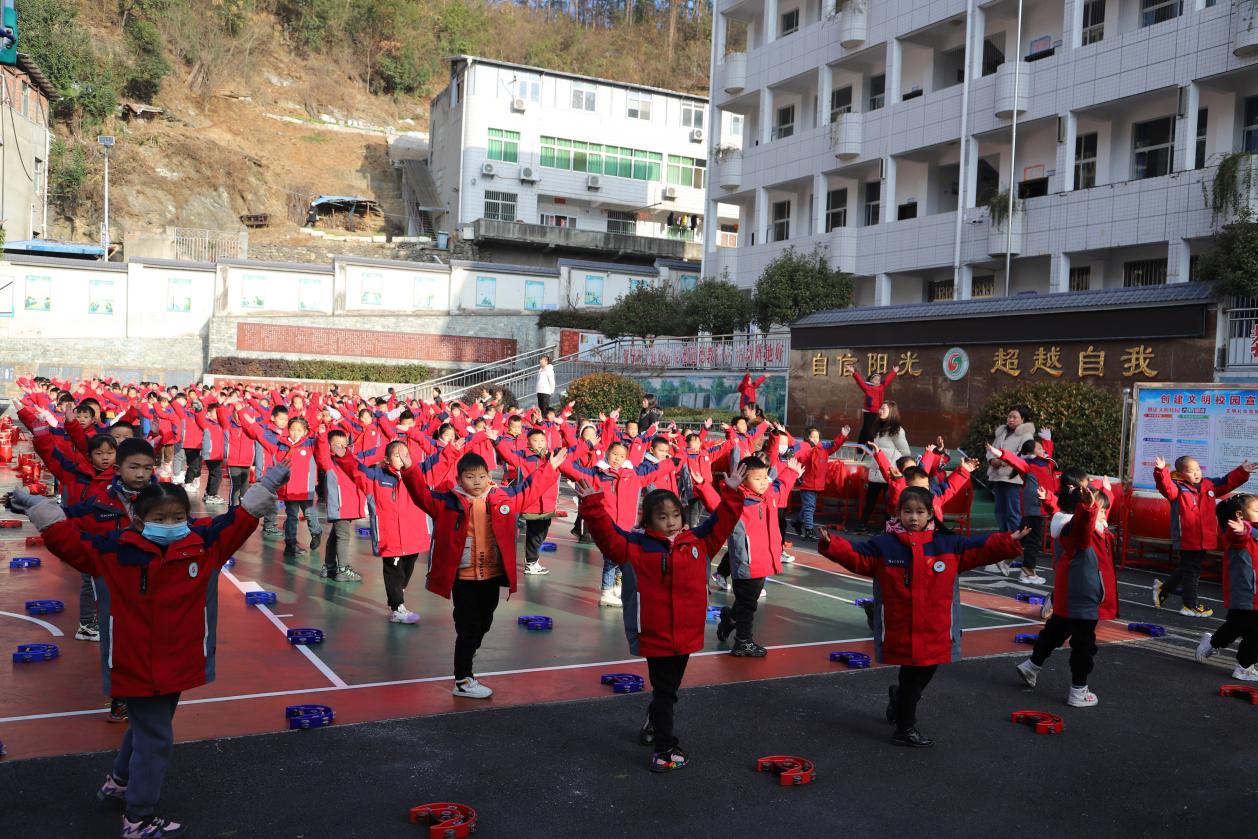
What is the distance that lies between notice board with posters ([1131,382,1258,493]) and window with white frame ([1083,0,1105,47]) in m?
16.0

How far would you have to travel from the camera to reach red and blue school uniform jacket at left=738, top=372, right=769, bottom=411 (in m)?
23.5

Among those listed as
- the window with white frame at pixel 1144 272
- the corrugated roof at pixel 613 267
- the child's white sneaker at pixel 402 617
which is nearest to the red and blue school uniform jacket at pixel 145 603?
the child's white sneaker at pixel 402 617

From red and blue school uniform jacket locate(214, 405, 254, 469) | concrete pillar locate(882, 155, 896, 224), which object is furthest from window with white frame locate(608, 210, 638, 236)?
red and blue school uniform jacket locate(214, 405, 254, 469)

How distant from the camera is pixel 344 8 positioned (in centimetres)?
6562

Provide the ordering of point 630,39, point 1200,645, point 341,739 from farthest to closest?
point 630,39 → point 1200,645 → point 341,739

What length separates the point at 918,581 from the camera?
20.1 ft

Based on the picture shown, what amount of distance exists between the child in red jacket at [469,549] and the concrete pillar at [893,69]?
2592cm

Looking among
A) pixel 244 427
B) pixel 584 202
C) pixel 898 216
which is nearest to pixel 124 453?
pixel 244 427

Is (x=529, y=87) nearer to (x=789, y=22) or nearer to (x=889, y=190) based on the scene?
(x=789, y=22)

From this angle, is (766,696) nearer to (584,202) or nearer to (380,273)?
(380,273)

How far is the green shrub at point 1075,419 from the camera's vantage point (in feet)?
48.3

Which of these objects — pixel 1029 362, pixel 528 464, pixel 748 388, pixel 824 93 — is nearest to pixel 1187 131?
pixel 1029 362

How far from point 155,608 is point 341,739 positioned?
161 centimetres

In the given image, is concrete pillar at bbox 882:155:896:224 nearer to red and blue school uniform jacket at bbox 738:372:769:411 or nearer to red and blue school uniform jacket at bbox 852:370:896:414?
red and blue school uniform jacket at bbox 738:372:769:411
